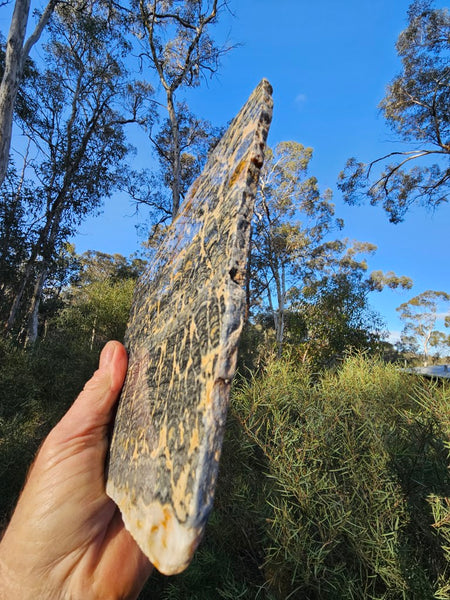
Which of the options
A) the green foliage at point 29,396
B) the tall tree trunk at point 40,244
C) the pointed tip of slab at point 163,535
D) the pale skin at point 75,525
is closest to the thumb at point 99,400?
the pale skin at point 75,525

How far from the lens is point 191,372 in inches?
22.3

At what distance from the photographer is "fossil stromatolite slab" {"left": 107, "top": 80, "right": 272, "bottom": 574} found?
1.51ft

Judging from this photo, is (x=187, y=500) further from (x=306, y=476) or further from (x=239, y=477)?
(x=239, y=477)

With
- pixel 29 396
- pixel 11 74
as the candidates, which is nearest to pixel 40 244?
pixel 11 74

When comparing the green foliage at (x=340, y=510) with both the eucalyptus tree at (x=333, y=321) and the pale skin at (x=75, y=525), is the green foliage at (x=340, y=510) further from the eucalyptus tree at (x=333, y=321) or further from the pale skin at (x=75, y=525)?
the eucalyptus tree at (x=333, y=321)

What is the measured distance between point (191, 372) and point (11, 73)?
26.7 ft

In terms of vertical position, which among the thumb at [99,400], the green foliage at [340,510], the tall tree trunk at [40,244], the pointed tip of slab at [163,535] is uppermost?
the tall tree trunk at [40,244]

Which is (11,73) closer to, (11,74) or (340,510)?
(11,74)

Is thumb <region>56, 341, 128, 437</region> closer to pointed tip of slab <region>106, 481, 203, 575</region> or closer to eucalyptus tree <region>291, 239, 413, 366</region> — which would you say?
pointed tip of slab <region>106, 481, 203, 575</region>

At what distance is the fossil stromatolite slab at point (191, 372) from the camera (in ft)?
1.51

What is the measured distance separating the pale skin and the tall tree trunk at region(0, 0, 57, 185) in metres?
6.56

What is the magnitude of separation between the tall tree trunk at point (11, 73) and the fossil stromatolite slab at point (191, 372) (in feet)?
22.3

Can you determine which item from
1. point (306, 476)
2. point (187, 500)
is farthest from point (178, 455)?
point (306, 476)

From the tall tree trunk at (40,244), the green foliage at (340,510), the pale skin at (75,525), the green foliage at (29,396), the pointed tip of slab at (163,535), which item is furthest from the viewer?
the tall tree trunk at (40,244)
